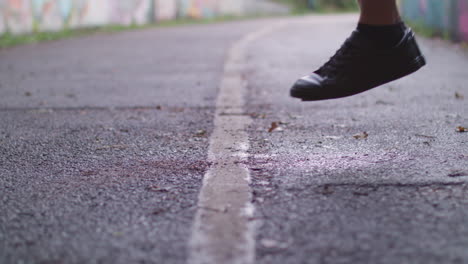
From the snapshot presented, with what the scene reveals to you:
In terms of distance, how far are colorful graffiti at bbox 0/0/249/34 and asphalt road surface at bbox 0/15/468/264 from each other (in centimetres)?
752

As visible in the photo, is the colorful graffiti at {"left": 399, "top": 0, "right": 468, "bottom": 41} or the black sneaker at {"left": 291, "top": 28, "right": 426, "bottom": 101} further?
the colorful graffiti at {"left": 399, "top": 0, "right": 468, "bottom": 41}

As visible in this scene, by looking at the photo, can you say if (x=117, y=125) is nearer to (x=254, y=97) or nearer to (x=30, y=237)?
(x=254, y=97)

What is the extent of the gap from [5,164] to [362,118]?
178 centimetres

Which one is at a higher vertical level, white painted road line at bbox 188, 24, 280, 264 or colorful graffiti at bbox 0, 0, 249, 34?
colorful graffiti at bbox 0, 0, 249, 34

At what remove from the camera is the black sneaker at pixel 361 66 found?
8.06 ft

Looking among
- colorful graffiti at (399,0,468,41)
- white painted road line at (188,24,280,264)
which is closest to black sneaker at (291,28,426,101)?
white painted road line at (188,24,280,264)

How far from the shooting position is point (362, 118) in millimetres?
3143

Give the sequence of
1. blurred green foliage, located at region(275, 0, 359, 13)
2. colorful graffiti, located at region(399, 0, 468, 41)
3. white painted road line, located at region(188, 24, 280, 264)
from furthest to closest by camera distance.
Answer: blurred green foliage, located at region(275, 0, 359, 13) → colorful graffiti, located at region(399, 0, 468, 41) → white painted road line, located at region(188, 24, 280, 264)

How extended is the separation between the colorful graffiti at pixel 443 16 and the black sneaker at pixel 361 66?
6.11 meters

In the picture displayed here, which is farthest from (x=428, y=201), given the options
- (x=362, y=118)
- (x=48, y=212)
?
(x=362, y=118)

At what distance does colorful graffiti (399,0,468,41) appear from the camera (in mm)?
8305

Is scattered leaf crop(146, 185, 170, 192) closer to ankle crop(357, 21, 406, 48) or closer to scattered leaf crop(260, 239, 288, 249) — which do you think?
scattered leaf crop(260, 239, 288, 249)

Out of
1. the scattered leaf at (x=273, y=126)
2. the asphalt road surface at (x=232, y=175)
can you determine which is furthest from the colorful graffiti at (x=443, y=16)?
the scattered leaf at (x=273, y=126)

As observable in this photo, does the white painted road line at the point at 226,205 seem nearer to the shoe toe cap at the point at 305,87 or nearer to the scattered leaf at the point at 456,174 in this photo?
the shoe toe cap at the point at 305,87
